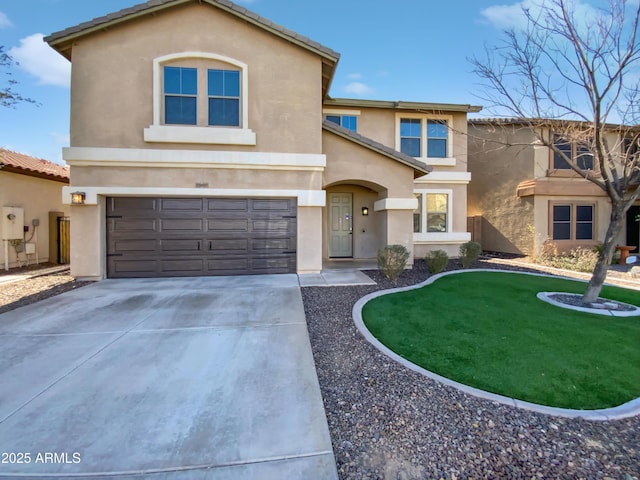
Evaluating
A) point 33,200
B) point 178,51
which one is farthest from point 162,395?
point 33,200

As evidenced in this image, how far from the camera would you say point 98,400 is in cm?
320

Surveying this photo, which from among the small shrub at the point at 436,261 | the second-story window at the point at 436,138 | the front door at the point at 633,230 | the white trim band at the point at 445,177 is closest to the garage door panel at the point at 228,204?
the small shrub at the point at 436,261

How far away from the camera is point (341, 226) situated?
13.1 metres

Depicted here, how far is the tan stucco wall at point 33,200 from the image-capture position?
10719 millimetres

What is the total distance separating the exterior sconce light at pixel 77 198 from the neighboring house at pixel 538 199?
1435cm

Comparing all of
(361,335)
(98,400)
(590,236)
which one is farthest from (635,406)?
(590,236)

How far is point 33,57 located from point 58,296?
7.86m

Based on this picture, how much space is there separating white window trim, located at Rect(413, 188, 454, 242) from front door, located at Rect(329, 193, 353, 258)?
2.79m

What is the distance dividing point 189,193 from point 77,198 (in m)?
2.85

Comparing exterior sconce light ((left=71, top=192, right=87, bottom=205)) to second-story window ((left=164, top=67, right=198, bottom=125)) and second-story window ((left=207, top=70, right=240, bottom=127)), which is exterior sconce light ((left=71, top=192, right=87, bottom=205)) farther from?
second-story window ((left=207, top=70, right=240, bottom=127))

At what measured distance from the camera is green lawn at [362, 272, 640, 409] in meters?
3.64

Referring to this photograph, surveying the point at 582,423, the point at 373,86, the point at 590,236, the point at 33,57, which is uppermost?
the point at 373,86

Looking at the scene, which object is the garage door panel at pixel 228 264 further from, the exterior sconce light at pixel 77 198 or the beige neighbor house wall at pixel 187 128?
the exterior sconce light at pixel 77 198

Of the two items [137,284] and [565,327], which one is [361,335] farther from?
[137,284]
